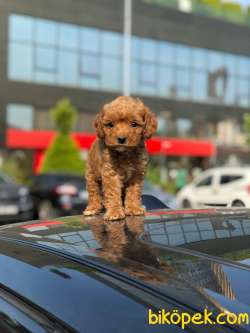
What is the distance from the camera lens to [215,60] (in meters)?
38.4

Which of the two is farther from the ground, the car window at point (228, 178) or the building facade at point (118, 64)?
the building facade at point (118, 64)

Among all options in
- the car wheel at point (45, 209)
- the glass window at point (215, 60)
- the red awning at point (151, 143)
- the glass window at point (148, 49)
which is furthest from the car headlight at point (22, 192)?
the glass window at point (215, 60)

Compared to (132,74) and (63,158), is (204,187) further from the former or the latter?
(132,74)

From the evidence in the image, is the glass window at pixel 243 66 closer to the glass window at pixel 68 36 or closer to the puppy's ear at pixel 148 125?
the glass window at pixel 68 36

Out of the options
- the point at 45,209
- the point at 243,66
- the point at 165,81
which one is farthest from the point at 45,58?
the point at 45,209

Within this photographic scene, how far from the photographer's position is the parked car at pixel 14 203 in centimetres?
1151

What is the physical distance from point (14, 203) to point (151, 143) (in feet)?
51.8

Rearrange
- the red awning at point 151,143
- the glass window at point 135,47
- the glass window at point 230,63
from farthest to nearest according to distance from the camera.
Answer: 1. the glass window at point 230,63
2. the glass window at point 135,47
3. the red awning at point 151,143

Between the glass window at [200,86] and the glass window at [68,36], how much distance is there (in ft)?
29.5

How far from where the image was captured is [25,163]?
3095 cm

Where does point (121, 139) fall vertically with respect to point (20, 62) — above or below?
below

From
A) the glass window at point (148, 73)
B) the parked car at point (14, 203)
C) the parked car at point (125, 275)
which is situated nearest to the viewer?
the parked car at point (125, 275)

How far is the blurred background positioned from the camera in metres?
30.8

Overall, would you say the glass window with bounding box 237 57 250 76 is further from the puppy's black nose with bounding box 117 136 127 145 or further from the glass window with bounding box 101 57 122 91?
the puppy's black nose with bounding box 117 136 127 145
